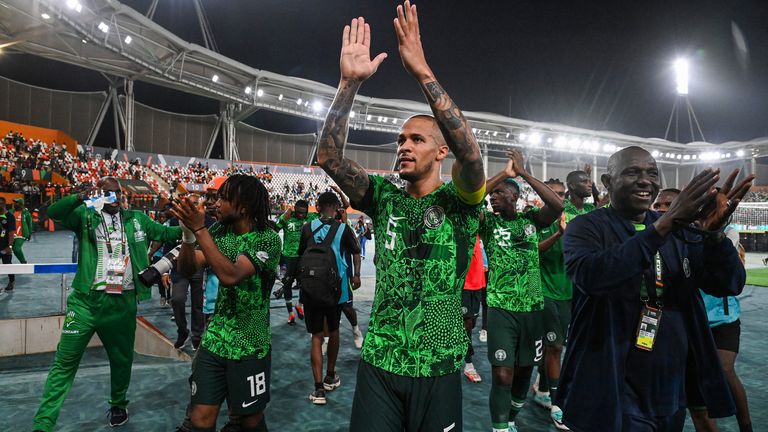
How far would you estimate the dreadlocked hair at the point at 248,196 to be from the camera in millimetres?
2811

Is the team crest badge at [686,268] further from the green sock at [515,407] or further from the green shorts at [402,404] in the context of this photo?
the green sock at [515,407]

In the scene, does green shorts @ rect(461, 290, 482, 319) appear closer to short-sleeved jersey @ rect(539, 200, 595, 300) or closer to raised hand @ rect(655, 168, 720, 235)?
short-sleeved jersey @ rect(539, 200, 595, 300)

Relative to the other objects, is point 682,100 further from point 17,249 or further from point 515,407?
point 17,249

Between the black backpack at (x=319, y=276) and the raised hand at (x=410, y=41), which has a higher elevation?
the raised hand at (x=410, y=41)

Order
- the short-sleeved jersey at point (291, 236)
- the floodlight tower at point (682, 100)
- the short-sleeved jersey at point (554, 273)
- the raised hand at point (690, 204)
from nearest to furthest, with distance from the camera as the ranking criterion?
1. the raised hand at point (690, 204)
2. the short-sleeved jersey at point (554, 273)
3. the short-sleeved jersey at point (291, 236)
4. the floodlight tower at point (682, 100)

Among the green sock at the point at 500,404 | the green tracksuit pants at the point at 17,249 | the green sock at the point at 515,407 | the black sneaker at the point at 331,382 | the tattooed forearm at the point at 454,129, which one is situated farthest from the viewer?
the green tracksuit pants at the point at 17,249

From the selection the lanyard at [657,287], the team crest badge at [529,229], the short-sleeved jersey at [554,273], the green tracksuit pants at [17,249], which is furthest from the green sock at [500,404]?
the green tracksuit pants at [17,249]

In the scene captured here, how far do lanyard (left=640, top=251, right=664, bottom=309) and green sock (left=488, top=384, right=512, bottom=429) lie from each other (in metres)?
1.72

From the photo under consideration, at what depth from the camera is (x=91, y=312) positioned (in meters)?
3.53

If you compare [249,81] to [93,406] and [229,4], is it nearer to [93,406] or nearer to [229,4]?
[229,4]

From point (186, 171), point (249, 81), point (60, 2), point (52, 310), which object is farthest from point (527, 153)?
point (52, 310)

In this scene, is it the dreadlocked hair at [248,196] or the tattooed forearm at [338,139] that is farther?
the dreadlocked hair at [248,196]

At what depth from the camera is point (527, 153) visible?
43.3 m

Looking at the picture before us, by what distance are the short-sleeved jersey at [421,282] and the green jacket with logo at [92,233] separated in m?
2.63
